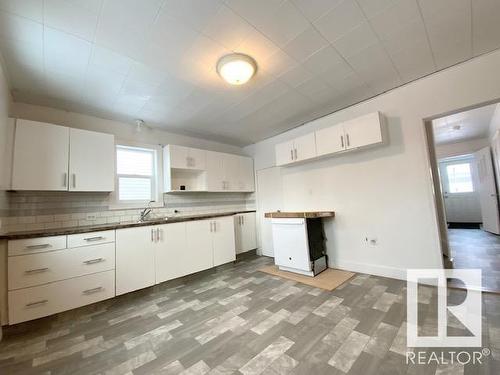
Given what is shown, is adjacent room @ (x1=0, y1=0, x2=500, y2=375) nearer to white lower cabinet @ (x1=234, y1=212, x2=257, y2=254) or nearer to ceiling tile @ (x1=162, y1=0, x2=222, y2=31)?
ceiling tile @ (x1=162, y1=0, x2=222, y2=31)

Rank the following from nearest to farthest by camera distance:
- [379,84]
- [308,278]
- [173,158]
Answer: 1. [379,84]
2. [308,278]
3. [173,158]

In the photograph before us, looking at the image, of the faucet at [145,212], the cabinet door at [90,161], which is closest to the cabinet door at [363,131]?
the faucet at [145,212]

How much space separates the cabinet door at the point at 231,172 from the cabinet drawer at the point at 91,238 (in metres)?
2.29

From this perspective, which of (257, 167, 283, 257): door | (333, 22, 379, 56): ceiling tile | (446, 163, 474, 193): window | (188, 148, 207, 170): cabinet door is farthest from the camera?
(446, 163, 474, 193): window

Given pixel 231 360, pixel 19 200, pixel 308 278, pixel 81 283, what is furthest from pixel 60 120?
pixel 308 278

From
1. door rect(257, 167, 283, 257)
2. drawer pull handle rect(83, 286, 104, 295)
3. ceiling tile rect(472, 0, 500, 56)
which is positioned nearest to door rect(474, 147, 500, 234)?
ceiling tile rect(472, 0, 500, 56)

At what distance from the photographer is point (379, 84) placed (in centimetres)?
276

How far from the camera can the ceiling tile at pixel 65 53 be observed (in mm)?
1749

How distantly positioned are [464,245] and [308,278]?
3.82m

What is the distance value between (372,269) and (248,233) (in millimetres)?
2384

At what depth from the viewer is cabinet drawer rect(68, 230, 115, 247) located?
2.30m

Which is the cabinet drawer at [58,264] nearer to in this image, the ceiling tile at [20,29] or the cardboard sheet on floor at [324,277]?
the ceiling tile at [20,29]

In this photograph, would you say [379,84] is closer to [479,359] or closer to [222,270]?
[479,359]

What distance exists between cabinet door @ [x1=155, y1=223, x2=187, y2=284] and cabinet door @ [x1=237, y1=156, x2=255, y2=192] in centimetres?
186
